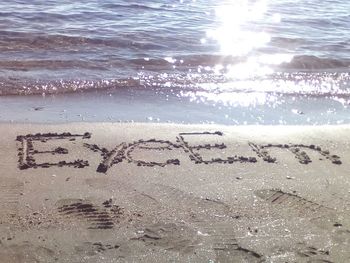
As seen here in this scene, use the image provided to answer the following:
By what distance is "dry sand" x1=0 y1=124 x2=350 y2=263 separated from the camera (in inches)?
146

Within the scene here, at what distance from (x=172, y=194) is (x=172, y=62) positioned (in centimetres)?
498

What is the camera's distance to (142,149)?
5395mm

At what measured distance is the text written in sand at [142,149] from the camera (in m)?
4.98

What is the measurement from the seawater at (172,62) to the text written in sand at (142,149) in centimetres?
68

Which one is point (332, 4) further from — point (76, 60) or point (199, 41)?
point (76, 60)

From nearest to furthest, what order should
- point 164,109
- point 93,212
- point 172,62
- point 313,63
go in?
point 93,212, point 164,109, point 172,62, point 313,63

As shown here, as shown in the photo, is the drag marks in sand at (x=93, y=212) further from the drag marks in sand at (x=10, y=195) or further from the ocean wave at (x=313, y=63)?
the ocean wave at (x=313, y=63)

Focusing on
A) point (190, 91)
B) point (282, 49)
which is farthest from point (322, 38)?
point (190, 91)

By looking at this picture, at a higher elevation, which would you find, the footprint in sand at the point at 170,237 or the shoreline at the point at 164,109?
the shoreline at the point at 164,109

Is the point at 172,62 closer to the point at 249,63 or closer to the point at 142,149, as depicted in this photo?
the point at 249,63

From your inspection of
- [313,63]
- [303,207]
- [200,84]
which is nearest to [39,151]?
[303,207]

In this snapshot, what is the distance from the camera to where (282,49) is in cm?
1035

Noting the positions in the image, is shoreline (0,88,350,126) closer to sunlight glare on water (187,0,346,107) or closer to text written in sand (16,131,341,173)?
A: sunlight glare on water (187,0,346,107)

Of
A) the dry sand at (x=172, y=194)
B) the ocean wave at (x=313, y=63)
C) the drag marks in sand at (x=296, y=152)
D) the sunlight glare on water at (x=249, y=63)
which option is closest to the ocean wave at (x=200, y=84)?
the sunlight glare on water at (x=249, y=63)
